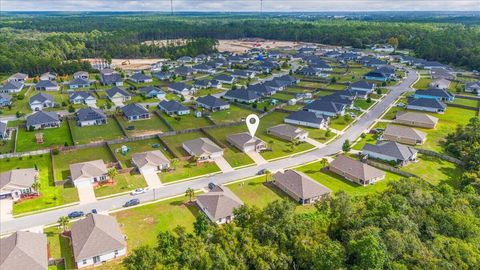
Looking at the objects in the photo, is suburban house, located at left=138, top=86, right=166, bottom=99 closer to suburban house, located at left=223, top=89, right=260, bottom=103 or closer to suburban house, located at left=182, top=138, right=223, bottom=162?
suburban house, located at left=223, top=89, right=260, bottom=103

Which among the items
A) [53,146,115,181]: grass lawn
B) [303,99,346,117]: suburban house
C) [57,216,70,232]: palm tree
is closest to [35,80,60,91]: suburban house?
[53,146,115,181]: grass lawn

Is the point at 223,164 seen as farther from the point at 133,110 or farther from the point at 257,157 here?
the point at 133,110

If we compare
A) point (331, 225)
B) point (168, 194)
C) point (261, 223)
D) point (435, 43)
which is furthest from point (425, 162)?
point (435, 43)

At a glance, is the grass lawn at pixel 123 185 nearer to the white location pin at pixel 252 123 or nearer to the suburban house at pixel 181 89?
the white location pin at pixel 252 123

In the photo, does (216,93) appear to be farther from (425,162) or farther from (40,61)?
(40,61)

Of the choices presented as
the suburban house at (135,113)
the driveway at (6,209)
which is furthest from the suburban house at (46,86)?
the driveway at (6,209)

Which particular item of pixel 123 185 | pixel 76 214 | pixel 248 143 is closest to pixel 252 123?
pixel 248 143
